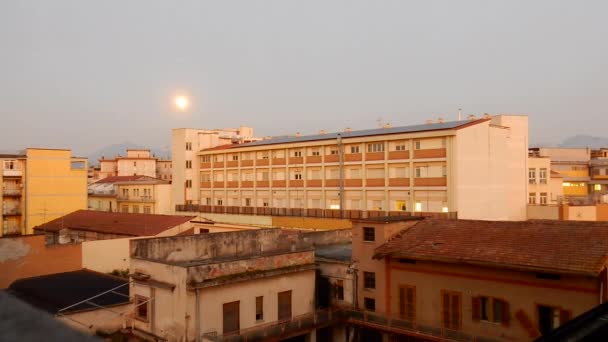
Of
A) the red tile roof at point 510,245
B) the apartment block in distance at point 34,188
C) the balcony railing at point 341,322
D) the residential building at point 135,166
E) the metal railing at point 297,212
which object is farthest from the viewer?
the residential building at point 135,166

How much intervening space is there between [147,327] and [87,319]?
330cm

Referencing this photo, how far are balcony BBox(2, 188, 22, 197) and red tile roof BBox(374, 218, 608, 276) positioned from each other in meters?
48.5

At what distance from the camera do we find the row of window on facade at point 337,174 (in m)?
42.4

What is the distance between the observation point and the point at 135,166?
92688mm

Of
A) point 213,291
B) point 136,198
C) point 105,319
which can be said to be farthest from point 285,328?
point 136,198

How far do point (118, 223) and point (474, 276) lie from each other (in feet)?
116

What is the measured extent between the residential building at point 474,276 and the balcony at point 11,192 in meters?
47.0

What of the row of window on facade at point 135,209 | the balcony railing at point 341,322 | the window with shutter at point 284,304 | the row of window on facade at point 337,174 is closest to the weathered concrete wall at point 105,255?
the window with shutter at point 284,304

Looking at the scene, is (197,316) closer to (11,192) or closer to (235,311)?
(235,311)

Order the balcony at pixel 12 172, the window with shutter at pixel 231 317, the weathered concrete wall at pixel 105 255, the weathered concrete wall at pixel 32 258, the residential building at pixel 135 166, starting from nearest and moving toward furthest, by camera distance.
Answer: the window with shutter at pixel 231 317, the weathered concrete wall at pixel 32 258, the weathered concrete wall at pixel 105 255, the balcony at pixel 12 172, the residential building at pixel 135 166

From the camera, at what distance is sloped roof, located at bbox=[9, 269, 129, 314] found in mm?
25547

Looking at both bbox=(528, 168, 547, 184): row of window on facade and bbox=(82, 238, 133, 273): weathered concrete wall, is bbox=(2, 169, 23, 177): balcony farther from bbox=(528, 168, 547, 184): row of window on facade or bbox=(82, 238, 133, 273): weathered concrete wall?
bbox=(528, 168, 547, 184): row of window on facade

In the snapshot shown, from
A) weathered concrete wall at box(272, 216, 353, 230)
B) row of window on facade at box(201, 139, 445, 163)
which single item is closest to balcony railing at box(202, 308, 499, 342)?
row of window on facade at box(201, 139, 445, 163)

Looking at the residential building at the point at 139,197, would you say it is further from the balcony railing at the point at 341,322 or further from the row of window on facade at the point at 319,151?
the balcony railing at the point at 341,322
